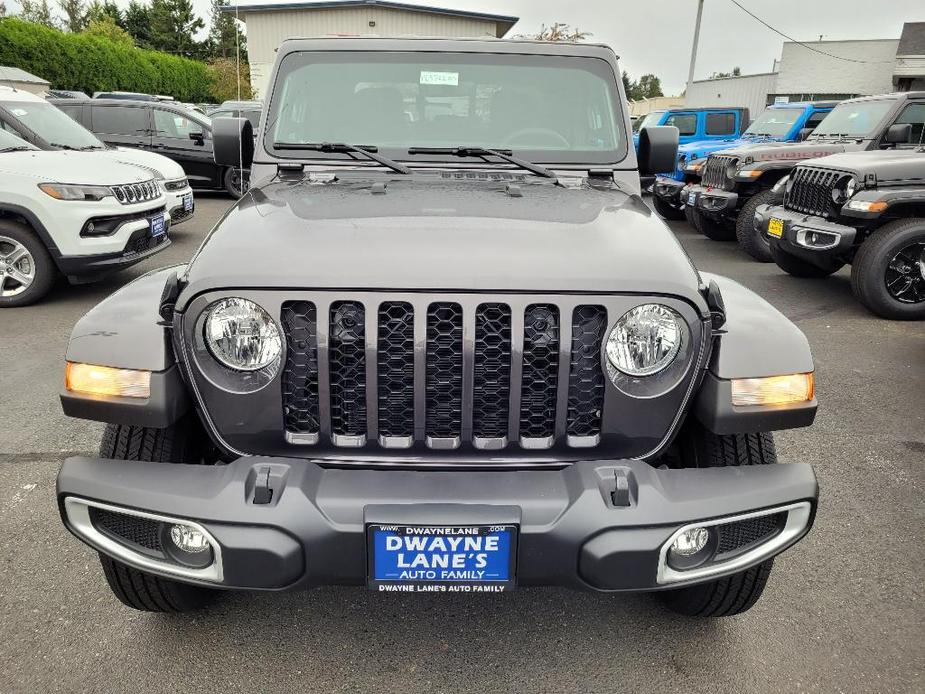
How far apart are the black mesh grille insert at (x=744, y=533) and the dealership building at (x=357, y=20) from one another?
35.4m

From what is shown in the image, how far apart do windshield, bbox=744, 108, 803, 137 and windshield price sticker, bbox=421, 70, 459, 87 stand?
10309mm

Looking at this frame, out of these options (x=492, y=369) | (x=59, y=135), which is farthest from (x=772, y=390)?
(x=59, y=135)

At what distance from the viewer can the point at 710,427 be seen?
2.02 meters

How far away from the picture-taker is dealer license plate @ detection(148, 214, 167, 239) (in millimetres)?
6914

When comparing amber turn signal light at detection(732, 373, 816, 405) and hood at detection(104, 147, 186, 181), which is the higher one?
amber turn signal light at detection(732, 373, 816, 405)

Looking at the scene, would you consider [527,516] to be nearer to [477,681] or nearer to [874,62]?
[477,681]

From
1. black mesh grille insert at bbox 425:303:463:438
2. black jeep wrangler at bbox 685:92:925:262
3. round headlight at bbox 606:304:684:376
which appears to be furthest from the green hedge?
round headlight at bbox 606:304:684:376

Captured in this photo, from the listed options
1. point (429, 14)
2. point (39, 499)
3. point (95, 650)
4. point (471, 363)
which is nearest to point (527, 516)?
point (471, 363)

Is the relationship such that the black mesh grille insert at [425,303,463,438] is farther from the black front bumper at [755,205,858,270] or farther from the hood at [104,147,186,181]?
the hood at [104,147,186,181]

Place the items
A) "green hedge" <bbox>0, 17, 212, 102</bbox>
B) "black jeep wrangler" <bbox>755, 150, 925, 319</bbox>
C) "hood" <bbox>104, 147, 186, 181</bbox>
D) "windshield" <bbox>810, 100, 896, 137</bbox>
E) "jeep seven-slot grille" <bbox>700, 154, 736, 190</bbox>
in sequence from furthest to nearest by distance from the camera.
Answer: "green hedge" <bbox>0, 17, 212, 102</bbox>
"jeep seven-slot grille" <bbox>700, 154, 736, 190</bbox>
"windshield" <bbox>810, 100, 896, 137</bbox>
"hood" <bbox>104, 147, 186, 181</bbox>
"black jeep wrangler" <bbox>755, 150, 925, 319</bbox>

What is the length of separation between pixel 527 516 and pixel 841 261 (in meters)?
6.44

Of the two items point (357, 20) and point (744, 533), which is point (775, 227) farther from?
point (357, 20)

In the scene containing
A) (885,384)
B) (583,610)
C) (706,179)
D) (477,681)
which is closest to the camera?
(477,681)

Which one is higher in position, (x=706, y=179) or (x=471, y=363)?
(x=471, y=363)
